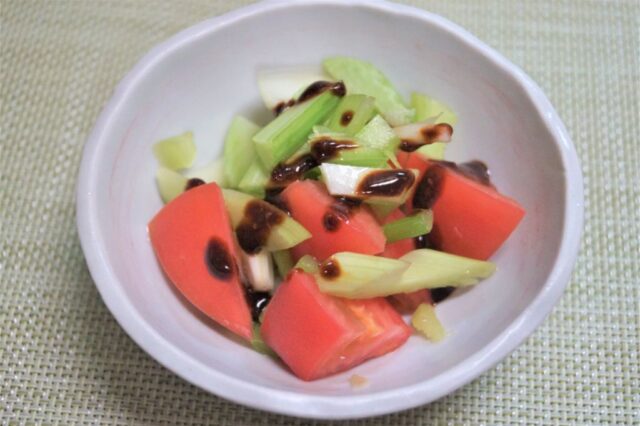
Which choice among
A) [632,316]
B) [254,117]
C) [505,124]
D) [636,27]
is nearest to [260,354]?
[254,117]

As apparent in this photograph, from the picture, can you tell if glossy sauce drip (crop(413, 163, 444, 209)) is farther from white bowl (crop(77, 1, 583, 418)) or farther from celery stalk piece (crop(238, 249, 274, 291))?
celery stalk piece (crop(238, 249, 274, 291))

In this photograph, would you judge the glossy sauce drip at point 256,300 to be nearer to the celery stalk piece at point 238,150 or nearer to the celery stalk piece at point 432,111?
the celery stalk piece at point 238,150

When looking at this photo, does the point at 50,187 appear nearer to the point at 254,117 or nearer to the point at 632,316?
the point at 254,117

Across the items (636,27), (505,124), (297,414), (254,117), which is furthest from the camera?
(636,27)

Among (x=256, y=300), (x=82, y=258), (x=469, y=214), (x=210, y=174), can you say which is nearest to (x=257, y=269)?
(x=256, y=300)

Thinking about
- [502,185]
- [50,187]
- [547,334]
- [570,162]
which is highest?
[570,162]
